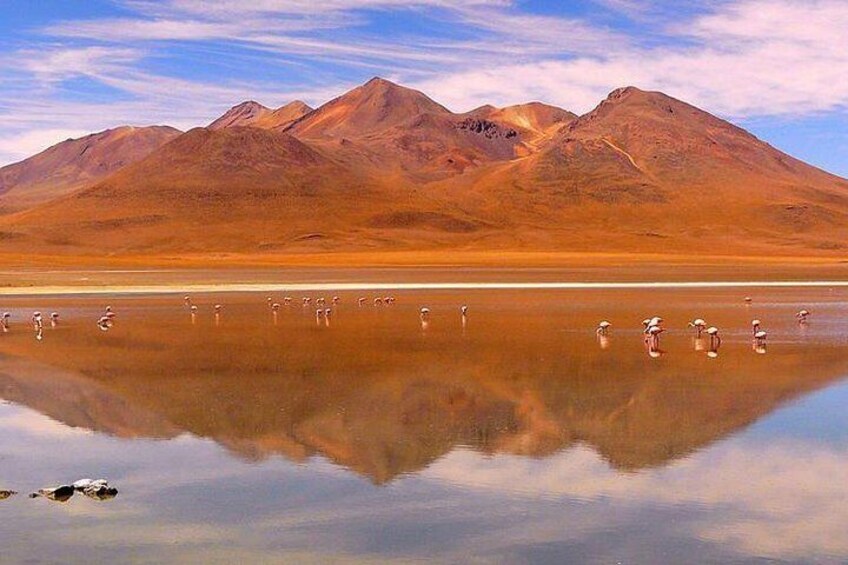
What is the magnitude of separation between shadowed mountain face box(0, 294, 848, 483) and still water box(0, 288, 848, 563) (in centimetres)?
7

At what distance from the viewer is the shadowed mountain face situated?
1364cm

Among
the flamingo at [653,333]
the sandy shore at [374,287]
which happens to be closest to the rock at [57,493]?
the flamingo at [653,333]

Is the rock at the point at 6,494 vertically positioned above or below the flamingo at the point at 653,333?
below

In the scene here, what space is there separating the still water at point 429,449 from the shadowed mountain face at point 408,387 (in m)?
0.07

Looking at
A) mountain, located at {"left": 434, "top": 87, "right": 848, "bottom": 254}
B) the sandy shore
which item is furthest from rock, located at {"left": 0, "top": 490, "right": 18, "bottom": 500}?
mountain, located at {"left": 434, "top": 87, "right": 848, "bottom": 254}

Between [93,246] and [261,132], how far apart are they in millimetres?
56305

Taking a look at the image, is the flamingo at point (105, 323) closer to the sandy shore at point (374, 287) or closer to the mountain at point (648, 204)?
A: the sandy shore at point (374, 287)

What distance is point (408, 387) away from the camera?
18172 mm

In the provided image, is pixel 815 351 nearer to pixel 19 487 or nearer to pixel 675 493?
pixel 675 493

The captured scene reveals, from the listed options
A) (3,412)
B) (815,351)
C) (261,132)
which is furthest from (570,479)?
(261,132)

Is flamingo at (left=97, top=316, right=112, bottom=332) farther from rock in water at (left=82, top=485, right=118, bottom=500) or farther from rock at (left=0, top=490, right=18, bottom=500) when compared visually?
rock in water at (left=82, top=485, right=118, bottom=500)

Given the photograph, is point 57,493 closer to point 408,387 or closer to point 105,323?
point 408,387

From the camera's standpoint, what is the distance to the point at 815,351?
23.5 m

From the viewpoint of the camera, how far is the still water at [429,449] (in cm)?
948
